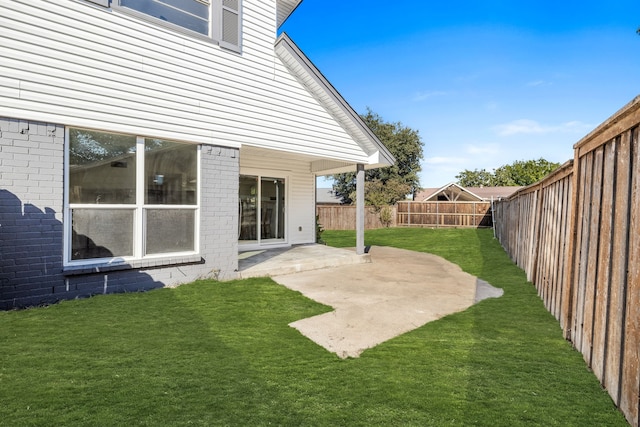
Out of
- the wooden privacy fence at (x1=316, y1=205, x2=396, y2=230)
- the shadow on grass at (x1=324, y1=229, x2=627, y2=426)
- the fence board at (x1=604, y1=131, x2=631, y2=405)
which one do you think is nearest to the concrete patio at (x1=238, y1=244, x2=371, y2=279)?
the shadow on grass at (x1=324, y1=229, x2=627, y2=426)

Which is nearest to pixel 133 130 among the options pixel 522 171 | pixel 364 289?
pixel 364 289

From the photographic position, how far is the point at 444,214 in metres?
24.2

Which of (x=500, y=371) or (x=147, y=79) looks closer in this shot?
(x=500, y=371)

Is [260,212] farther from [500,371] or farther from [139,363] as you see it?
[500,371]

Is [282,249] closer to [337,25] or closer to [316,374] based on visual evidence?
[316,374]

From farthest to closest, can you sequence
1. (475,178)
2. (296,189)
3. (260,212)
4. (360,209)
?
(475,178), (296,189), (260,212), (360,209)

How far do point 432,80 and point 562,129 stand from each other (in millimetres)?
12653

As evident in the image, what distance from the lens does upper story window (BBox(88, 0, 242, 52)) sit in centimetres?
561

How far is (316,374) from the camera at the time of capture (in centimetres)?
307

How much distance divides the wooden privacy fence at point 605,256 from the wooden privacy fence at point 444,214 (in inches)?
754

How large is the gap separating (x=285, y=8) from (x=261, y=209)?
567 cm

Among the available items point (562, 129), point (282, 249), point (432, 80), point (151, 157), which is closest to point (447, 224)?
point (432, 80)

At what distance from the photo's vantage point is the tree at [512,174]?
2013 inches

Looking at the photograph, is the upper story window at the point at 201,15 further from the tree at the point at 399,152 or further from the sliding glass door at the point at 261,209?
the tree at the point at 399,152
